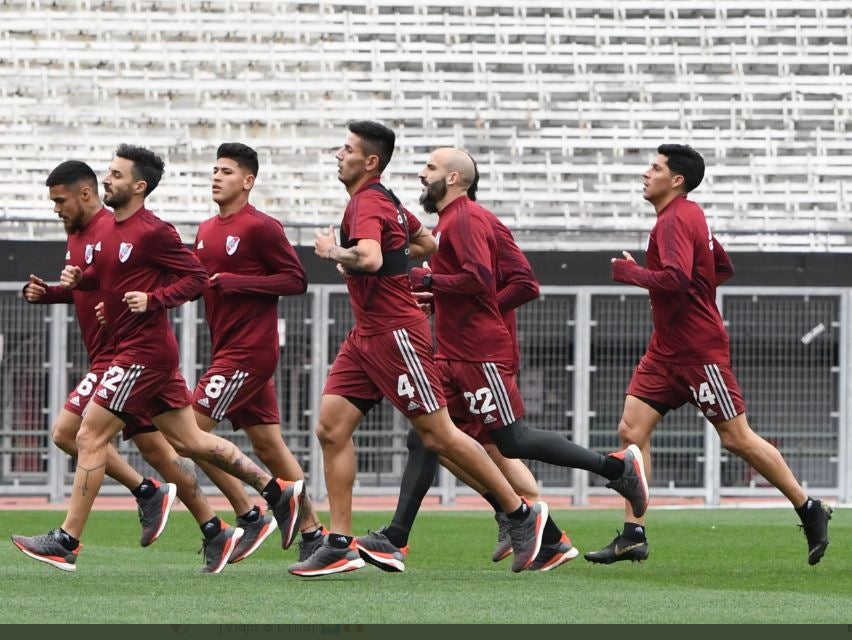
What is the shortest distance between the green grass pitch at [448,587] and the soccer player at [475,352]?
14.9 inches

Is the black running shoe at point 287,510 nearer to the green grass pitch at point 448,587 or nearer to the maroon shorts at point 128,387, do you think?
the green grass pitch at point 448,587

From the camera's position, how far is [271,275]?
28.9 feet

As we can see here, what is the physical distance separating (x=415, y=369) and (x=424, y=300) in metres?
0.59

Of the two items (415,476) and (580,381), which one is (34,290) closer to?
(415,476)

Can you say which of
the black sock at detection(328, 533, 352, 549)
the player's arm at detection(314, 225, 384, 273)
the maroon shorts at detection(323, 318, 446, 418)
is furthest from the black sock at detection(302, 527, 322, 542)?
the player's arm at detection(314, 225, 384, 273)

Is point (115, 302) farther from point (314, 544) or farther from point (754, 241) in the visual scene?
point (754, 241)

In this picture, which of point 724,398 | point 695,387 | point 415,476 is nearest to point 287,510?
point 415,476

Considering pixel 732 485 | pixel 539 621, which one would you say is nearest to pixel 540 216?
pixel 732 485

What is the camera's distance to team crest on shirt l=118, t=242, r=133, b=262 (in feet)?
27.2

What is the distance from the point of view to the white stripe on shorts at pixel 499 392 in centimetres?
836

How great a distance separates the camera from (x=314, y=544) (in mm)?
8688

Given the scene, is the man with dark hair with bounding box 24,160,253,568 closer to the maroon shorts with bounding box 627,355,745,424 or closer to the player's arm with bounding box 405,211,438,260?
the player's arm with bounding box 405,211,438,260

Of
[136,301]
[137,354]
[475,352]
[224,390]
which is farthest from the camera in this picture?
[224,390]

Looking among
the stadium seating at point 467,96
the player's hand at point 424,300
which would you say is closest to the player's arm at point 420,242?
the player's hand at point 424,300
